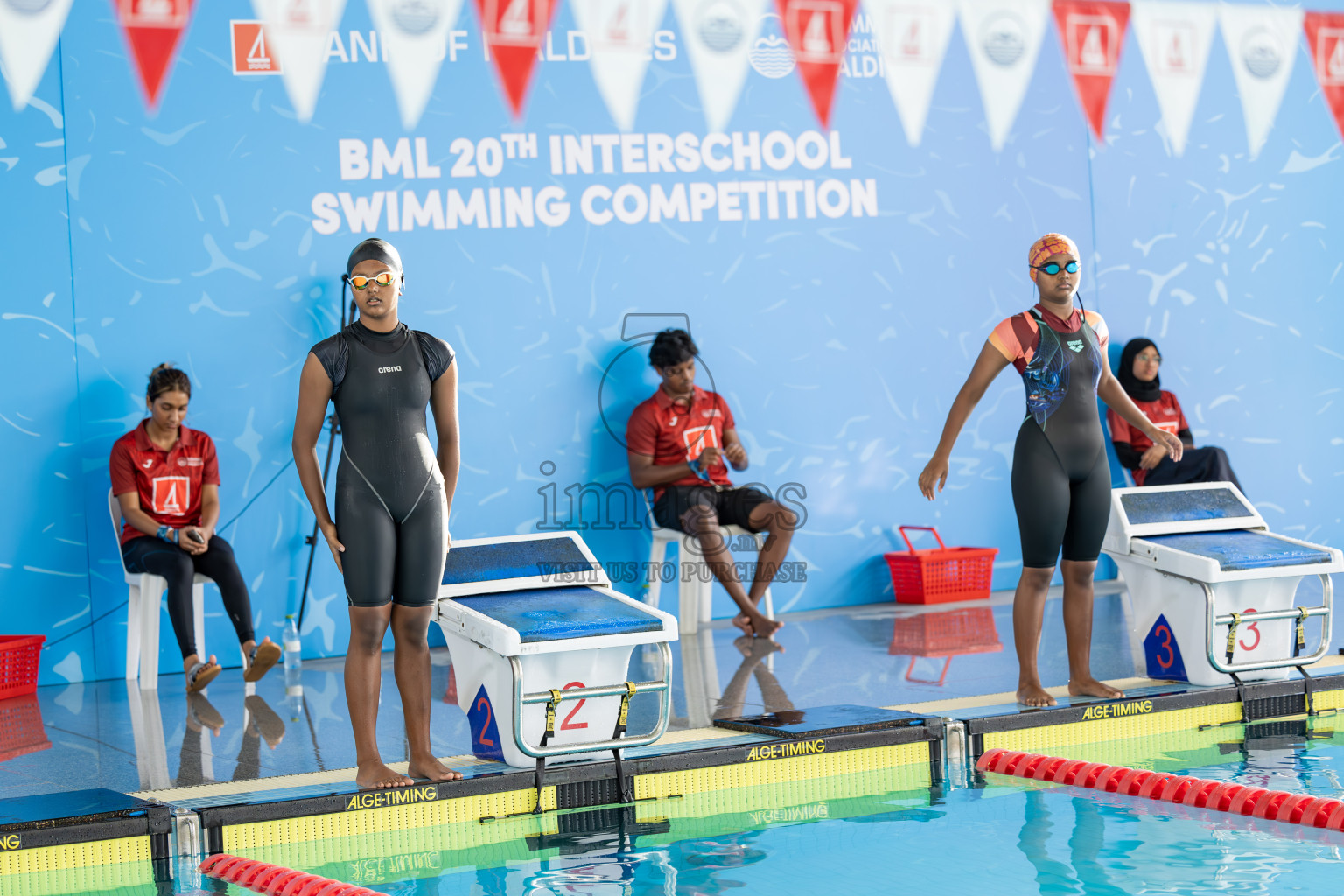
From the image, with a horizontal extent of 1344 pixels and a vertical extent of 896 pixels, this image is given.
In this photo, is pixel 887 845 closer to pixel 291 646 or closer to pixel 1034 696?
pixel 1034 696

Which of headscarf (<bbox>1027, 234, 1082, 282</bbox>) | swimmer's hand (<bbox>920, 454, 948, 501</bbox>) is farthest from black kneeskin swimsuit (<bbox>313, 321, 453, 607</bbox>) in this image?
headscarf (<bbox>1027, 234, 1082, 282</bbox>)

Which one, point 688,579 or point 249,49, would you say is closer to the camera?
point 249,49

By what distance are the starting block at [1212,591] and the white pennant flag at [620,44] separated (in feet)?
11.8

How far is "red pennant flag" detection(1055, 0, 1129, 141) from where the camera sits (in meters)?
8.61

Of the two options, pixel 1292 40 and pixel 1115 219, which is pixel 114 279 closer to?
pixel 1115 219

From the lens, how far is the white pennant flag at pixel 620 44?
7.63 m

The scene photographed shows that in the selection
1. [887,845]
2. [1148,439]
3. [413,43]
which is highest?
[413,43]

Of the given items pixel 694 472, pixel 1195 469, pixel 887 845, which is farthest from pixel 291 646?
pixel 1195 469

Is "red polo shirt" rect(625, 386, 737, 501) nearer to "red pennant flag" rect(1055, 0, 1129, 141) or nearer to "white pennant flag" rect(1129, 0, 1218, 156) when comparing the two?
"red pennant flag" rect(1055, 0, 1129, 141)

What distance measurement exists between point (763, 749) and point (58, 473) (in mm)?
3975

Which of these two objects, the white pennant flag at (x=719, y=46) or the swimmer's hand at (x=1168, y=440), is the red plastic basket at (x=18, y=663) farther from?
the swimmer's hand at (x=1168, y=440)

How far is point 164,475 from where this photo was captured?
6.51 m

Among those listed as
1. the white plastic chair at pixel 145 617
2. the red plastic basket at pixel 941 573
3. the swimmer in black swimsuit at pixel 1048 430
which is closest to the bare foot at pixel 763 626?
the red plastic basket at pixel 941 573

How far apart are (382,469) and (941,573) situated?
475cm
